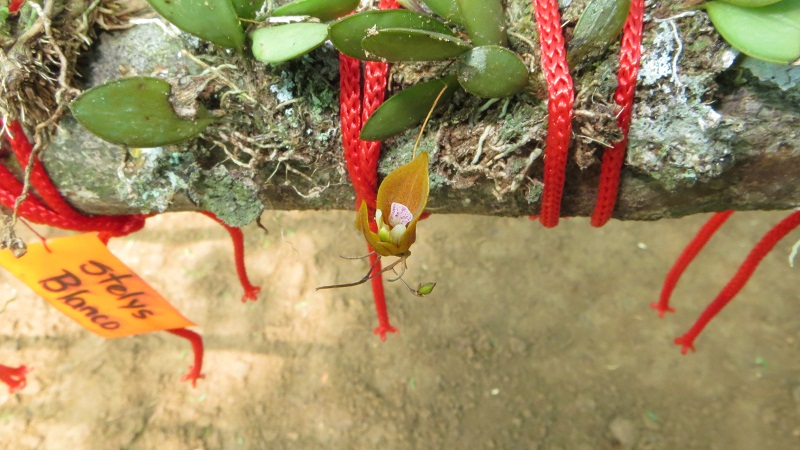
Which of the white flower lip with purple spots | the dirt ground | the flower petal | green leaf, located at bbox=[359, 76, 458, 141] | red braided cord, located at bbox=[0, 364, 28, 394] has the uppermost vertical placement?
green leaf, located at bbox=[359, 76, 458, 141]

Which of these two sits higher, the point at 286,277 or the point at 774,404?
the point at 286,277

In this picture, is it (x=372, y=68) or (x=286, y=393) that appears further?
(x=286, y=393)

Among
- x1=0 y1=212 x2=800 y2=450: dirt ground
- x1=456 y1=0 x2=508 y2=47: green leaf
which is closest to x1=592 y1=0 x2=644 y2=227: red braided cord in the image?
x1=456 y1=0 x2=508 y2=47: green leaf

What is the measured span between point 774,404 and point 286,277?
1473 millimetres

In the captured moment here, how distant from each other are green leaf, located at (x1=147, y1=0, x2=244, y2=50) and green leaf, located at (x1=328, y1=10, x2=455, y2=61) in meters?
0.13

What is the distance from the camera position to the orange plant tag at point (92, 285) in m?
0.77

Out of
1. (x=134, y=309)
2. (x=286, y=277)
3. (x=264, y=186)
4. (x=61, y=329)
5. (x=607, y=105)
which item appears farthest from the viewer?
(x=286, y=277)

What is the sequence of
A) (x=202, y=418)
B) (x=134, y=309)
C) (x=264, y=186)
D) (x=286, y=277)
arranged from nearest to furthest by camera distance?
(x=264, y=186) → (x=134, y=309) → (x=202, y=418) → (x=286, y=277)

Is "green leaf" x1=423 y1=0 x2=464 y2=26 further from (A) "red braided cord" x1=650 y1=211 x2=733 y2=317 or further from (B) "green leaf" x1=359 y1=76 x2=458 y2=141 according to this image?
(A) "red braided cord" x1=650 y1=211 x2=733 y2=317

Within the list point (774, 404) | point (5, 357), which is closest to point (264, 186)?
point (5, 357)

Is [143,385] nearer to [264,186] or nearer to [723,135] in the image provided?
[264,186]

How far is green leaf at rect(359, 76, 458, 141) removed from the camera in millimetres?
531

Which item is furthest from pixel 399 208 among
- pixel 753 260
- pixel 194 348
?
pixel 194 348

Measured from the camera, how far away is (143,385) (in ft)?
4.73
